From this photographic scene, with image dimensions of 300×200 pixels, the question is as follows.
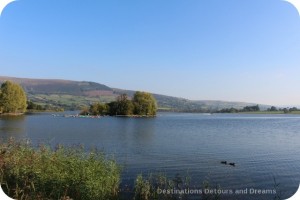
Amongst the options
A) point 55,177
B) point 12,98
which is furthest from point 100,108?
point 55,177

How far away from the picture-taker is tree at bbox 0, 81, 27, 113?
13401mm

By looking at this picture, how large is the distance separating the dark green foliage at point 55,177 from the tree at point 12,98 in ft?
24.0

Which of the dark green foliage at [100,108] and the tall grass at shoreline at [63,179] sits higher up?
the dark green foliage at [100,108]

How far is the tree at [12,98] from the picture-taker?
13.4 m

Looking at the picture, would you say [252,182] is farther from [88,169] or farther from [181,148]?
[181,148]

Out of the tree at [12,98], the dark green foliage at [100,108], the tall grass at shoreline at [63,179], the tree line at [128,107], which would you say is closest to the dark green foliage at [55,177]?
the tall grass at shoreline at [63,179]

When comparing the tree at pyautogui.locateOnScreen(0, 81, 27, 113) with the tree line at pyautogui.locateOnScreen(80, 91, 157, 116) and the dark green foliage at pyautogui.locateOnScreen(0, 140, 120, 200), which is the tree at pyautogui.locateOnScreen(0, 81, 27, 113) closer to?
the tree line at pyautogui.locateOnScreen(80, 91, 157, 116)

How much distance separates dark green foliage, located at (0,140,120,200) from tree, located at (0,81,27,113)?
7.30 metres

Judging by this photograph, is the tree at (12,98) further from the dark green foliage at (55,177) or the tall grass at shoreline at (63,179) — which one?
the dark green foliage at (55,177)

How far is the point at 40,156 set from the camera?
21.6 feet

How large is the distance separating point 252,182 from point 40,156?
4994mm

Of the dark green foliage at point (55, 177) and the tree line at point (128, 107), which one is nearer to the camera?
the dark green foliage at point (55, 177)

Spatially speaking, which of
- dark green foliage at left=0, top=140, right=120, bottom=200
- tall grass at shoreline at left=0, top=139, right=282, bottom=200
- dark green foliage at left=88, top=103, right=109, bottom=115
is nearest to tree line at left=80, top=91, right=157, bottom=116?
dark green foliage at left=88, top=103, right=109, bottom=115

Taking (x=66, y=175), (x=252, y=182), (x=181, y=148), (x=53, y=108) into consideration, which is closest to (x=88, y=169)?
(x=66, y=175)
